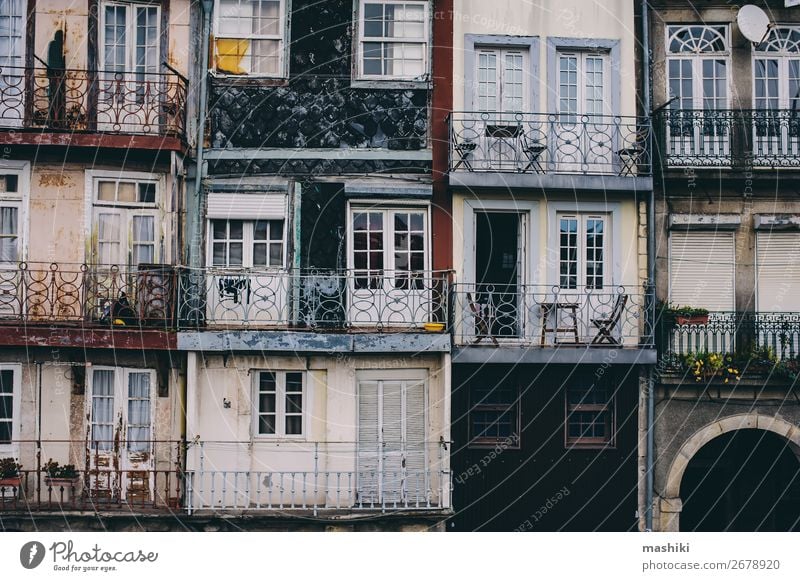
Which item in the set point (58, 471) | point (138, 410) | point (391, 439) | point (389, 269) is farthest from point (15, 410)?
point (389, 269)

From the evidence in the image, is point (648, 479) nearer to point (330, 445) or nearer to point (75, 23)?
point (330, 445)

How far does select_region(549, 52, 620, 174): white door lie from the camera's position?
15289 mm

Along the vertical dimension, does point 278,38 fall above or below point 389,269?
above

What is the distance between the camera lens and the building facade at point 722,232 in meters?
15.4

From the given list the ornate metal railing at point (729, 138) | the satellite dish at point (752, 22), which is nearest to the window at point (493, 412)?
the ornate metal railing at point (729, 138)

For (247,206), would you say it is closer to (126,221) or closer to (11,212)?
(126,221)

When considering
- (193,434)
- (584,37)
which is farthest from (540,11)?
(193,434)

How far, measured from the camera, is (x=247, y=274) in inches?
590

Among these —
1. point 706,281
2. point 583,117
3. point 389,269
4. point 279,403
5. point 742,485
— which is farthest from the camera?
point 742,485

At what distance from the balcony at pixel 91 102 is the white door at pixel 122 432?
3.51 metres

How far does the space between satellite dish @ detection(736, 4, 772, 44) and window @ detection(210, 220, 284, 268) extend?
7509 mm

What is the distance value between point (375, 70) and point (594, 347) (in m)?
5.20

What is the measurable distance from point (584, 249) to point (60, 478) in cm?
830

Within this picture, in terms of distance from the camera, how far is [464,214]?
15312 millimetres
